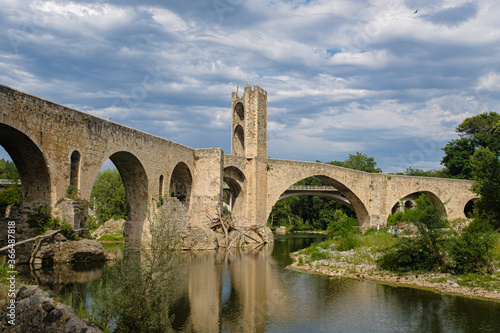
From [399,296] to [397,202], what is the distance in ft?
94.3

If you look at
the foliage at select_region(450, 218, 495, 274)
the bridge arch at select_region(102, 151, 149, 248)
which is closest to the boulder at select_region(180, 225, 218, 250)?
the bridge arch at select_region(102, 151, 149, 248)

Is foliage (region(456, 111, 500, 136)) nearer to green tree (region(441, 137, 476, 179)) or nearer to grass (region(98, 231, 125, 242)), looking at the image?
green tree (region(441, 137, 476, 179))

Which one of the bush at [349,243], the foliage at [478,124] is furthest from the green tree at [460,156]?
the bush at [349,243]

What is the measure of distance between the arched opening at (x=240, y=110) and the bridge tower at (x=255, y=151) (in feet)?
4.52

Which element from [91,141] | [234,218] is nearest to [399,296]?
[91,141]

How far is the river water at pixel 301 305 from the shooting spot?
30.2ft

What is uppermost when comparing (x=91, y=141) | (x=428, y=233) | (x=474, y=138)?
(x=474, y=138)

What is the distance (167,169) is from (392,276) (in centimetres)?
1234

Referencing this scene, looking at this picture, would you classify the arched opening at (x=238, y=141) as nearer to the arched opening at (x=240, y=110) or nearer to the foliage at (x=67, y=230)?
the arched opening at (x=240, y=110)

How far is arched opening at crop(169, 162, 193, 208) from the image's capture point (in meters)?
25.7

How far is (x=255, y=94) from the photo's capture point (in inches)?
1121

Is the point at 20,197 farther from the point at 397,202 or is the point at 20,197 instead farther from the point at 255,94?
the point at 397,202

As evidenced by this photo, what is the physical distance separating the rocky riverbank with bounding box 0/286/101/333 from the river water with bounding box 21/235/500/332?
2316 mm

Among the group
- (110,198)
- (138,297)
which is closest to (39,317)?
(138,297)
